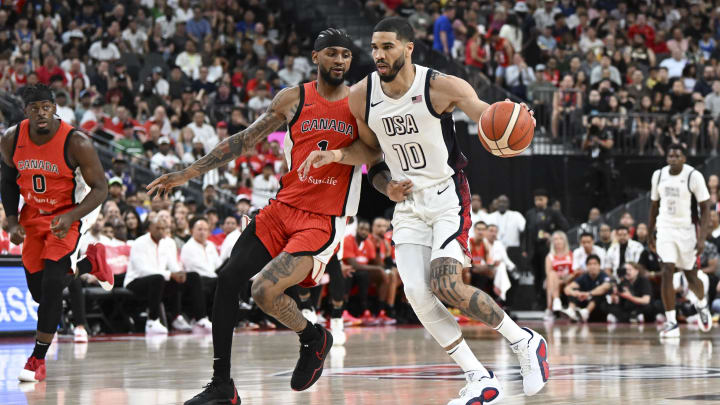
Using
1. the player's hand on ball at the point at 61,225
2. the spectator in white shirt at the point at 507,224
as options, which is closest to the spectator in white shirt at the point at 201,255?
the spectator in white shirt at the point at 507,224

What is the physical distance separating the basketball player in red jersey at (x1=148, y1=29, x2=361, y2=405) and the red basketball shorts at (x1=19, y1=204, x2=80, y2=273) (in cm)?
229

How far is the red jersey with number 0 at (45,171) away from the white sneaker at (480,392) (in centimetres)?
401

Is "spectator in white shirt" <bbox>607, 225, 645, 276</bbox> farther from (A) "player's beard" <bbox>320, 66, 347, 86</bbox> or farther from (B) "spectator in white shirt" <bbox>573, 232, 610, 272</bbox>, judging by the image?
(A) "player's beard" <bbox>320, 66, 347, 86</bbox>

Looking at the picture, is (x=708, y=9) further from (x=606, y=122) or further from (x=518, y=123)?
(x=518, y=123)

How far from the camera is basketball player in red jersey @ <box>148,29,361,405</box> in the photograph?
689 cm

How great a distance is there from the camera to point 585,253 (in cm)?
1922

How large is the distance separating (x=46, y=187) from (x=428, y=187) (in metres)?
3.62

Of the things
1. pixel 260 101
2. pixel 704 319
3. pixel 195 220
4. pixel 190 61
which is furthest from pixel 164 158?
pixel 704 319

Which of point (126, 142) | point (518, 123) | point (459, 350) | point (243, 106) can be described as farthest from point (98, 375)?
point (243, 106)

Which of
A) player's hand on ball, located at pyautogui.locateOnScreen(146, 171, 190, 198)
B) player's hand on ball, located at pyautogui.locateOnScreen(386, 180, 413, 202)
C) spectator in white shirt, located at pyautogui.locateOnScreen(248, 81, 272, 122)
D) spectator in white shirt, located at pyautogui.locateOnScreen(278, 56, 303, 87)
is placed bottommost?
player's hand on ball, located at pyautogui.locateOnScreen(386, 180, 413, 202)

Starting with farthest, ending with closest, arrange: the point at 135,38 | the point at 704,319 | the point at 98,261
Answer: the point at 135,38, the point at 704,319, the point at 98,261

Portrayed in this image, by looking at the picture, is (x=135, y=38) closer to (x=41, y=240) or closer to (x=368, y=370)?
(x=41, y=240)

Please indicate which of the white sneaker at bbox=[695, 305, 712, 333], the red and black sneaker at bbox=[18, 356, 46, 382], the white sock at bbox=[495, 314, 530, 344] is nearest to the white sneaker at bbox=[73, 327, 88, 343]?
the red and black sneaker at bbox=[18, 356, 46, 382]

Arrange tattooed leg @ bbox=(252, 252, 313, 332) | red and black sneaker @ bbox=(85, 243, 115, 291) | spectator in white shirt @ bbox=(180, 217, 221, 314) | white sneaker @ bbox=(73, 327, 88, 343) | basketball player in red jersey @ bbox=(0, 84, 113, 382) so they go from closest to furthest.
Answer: tattooed leg @ bbox=(252, 252, 313, 332) → basketball player in red jersey @ bbox=(0, 84, 113, 382) → red and black sneaker @ bbox=(85, 243, 115, 291) → white sneaker @ bbox=(73, 327, 88, 343) → spectator in white shirt @ bbox=(180, 217, 221, 314)
